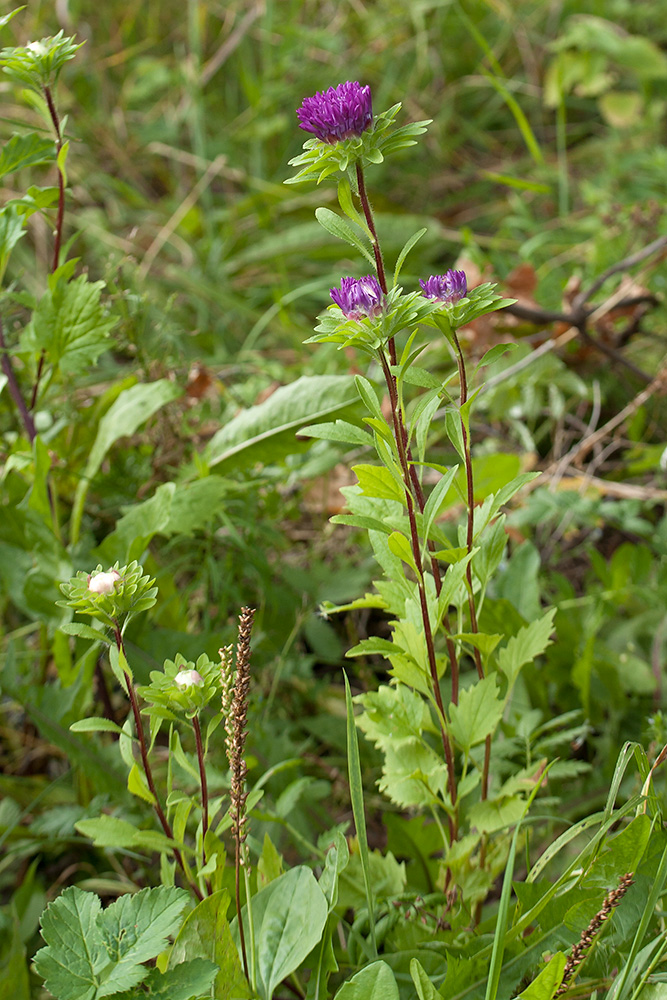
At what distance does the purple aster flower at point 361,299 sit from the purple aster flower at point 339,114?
106 mm

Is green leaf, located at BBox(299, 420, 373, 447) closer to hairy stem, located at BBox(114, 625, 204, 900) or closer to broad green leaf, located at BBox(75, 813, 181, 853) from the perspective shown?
hairy stem, located at BBox(114, 625, 204, 900)

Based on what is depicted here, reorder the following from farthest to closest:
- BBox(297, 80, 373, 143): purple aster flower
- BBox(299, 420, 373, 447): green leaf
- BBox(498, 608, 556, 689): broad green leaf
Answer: BBox(498, 608, 556, 689): broad green leaf, BBox(299, 420, 373, 447): green leaf, BBox(297, 80, 373, 143): purple aster flower

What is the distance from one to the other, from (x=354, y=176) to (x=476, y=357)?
1.12 metres

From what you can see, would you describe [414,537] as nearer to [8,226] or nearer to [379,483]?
[379,483]

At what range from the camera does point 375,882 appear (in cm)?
93

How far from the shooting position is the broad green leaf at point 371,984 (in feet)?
2.33

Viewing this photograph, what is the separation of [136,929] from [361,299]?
0.54 m

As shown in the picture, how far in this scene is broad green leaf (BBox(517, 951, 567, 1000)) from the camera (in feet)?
2.21

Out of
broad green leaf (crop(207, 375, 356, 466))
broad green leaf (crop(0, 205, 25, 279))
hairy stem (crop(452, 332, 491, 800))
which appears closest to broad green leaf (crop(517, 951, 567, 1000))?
hairy stem (crop(452, 332, 491, 800))

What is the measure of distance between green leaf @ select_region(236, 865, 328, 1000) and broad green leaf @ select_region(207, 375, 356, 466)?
59 cm

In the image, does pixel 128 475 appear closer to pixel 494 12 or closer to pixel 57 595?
pixel 57 595

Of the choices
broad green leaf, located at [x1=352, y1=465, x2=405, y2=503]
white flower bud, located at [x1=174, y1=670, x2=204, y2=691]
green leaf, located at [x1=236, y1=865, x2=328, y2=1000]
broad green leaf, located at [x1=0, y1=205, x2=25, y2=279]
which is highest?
broad green leaf, located at [x1=0, y1=205, x2=25, y2=279]

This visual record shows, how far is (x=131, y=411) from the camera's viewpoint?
4.11 feet

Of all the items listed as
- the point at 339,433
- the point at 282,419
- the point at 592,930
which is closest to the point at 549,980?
the point at 592,930
